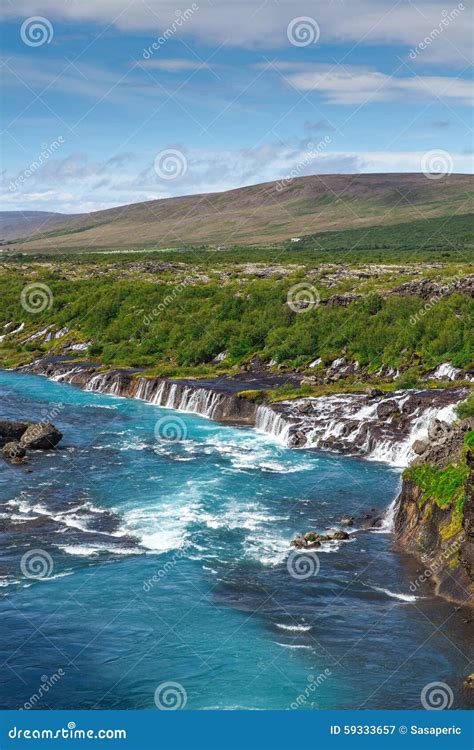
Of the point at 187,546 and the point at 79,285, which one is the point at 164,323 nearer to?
the point at 79,285

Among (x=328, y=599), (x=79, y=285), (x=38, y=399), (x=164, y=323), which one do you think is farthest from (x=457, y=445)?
(x=79, y=285)

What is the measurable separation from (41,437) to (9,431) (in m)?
3.04

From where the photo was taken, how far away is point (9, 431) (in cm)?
5578

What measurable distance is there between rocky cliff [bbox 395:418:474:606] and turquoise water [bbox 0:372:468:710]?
2.74 feet

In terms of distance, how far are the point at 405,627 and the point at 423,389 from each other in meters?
32.1

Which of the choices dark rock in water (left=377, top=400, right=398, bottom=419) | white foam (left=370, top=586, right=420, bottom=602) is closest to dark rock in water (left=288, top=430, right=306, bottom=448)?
dark rock in water (left=377, top=400, right=398, bottom=419)

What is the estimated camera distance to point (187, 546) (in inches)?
1444

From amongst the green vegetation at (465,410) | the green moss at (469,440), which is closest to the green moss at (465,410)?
the green vegetation at (465,410)

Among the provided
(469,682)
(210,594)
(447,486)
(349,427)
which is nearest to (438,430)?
(447,486)

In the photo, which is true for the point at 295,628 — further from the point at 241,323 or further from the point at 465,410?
the point at 241,323

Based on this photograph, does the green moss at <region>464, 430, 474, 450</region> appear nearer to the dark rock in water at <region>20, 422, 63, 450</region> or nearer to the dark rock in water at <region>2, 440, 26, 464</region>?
the dark rock in water at <region>2, 440, 26, 464</region>

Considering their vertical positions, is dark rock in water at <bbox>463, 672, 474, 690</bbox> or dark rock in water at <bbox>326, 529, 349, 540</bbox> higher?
dark rock in water at <bbox>326, 529, 349, 540</bbox>

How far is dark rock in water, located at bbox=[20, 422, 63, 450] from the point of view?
54.0 meters

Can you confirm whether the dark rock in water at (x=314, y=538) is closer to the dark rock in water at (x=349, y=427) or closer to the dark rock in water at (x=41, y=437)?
the dark rock in water at (x=349, y=427)
